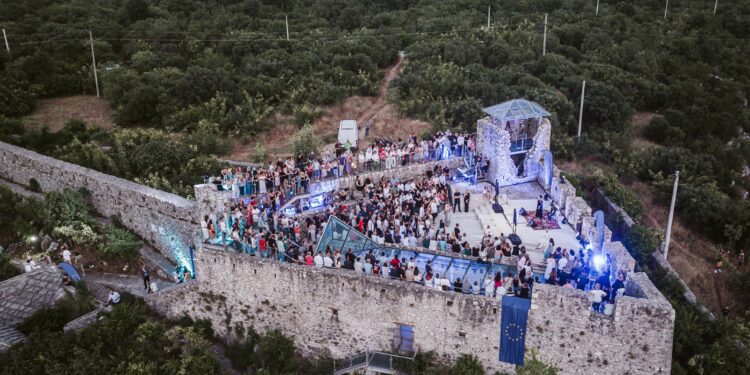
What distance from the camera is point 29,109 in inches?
1539

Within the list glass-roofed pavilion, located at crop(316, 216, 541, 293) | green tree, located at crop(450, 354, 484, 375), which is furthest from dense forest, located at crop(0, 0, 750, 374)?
green tree, located at crop(450, 354, 484, 375)

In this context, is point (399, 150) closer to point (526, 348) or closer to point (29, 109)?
point (526, 348)

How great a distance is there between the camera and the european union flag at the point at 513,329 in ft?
54.5

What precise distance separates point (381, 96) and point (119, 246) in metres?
20.7

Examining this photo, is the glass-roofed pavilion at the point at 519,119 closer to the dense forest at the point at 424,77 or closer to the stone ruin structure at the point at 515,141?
the stone ruin structure at the point at 515,141

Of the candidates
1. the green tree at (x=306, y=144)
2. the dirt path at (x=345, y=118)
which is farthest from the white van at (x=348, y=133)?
the dirt path at (x=345, y=118)

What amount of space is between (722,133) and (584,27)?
50.4 ft

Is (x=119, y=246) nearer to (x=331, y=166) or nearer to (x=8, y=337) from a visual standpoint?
(x=8, y=337)

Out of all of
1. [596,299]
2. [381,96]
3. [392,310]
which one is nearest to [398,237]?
[392,310]

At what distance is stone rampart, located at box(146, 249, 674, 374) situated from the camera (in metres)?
16.1

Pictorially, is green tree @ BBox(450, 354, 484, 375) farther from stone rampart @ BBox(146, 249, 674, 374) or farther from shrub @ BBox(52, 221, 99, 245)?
shrub @ BBox(52, 221, 99, 245)

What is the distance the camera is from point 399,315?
58.8ft

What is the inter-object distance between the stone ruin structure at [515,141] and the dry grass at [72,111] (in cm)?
2291

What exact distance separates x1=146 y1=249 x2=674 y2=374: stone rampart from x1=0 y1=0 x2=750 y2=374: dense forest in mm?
3685
